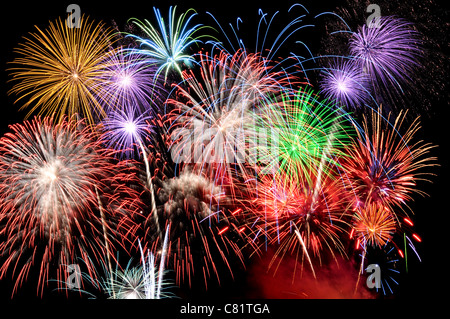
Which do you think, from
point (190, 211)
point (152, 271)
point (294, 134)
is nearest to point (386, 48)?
point (294, 134)

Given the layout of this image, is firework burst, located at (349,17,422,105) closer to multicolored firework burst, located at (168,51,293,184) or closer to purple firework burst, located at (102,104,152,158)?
multicolored firework burst, located at (168,51,293,184)

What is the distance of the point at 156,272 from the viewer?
13.0 meters

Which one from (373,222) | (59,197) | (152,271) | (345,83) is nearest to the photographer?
(59,197)

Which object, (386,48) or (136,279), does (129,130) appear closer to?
(136,279)

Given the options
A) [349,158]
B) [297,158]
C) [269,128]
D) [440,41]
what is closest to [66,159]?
[269,128]

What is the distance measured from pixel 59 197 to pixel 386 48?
484 inches

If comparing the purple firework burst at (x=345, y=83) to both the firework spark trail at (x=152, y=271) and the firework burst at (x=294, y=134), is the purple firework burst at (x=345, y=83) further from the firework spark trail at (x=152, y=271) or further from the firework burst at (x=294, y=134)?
the firework spark trail at (x=152, y=271)

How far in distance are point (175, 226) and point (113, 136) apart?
3.95m

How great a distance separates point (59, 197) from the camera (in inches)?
430

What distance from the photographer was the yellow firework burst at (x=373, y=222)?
13.2 meters

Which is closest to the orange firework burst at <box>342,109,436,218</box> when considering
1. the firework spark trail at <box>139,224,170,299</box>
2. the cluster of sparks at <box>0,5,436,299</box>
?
the cluster of sparks at <box>0,5,436,299</box>

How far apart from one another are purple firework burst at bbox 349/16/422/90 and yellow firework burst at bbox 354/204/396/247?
16.1 ft

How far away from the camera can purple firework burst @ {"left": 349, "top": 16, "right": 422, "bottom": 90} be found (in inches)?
440

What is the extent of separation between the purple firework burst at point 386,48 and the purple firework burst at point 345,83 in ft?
1.07
